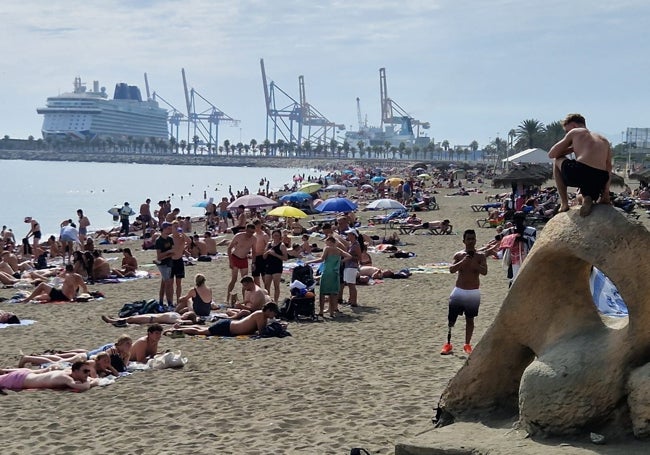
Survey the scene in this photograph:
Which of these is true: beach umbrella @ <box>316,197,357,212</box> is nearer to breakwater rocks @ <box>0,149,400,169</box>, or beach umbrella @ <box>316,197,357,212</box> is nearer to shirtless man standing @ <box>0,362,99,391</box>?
shirtless man standing @ <box>0,362,99,391</box>

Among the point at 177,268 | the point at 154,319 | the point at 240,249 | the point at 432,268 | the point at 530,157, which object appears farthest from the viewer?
the point at 530,157

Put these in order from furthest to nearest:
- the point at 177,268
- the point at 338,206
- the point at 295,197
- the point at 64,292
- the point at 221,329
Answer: the point at 295,197
the point at 338,206
the point at 64,292
the point at 177,268
the point at 221,329

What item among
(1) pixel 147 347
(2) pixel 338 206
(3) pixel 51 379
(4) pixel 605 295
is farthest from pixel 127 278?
(4) pixel 605 295

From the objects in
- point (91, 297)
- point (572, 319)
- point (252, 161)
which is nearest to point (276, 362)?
point (572, 319)

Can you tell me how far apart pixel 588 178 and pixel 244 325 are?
219 inches

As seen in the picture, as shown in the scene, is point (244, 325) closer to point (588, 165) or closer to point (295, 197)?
point (588, 165)

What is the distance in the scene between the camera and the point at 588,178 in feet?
16.3

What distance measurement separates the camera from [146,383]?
7.78 meters

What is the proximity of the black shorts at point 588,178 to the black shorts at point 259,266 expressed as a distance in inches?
283

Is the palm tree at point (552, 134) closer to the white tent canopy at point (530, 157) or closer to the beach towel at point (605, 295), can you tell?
the white tent canopy at point (530, 157)

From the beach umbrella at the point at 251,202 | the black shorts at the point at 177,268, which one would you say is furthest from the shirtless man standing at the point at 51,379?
the beach umbrella at the point at 251,202

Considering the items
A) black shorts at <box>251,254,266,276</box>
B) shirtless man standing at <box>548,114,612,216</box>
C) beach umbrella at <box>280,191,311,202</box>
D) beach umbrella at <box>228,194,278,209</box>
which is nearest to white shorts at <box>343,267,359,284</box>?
black shorts at <box>251,254,266,276</box>

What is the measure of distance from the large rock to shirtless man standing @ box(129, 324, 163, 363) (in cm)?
367

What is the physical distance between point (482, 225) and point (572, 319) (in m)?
19.0
